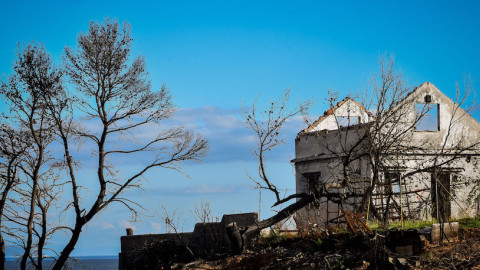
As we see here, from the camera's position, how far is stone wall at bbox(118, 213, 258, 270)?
17.6 m

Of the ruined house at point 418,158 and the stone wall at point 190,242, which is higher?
the ruined house at point 418,158

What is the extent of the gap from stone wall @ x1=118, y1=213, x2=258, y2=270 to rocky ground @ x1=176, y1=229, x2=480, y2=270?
1.22m

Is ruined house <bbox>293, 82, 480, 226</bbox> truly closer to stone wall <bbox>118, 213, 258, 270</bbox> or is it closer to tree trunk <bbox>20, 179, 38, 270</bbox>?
stone wall <bbox>118, 213, 258, 270</bbox>

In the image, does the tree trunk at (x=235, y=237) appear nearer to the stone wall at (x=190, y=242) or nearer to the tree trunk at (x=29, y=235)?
the stone wall at (x=190, y=242)

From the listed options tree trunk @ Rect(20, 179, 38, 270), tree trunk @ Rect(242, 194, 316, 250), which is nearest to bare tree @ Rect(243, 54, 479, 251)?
tree trunk @ Rect(242, 194, 316, 250)

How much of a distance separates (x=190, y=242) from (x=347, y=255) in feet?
22.8

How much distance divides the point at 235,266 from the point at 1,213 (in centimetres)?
873

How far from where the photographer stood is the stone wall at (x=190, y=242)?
57.6 feet

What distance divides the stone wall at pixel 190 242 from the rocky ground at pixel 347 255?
122 cm

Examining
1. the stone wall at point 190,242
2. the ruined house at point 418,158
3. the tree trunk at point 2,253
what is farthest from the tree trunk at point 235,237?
the tree trunk at point 2,253

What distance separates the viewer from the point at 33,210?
1889 cm

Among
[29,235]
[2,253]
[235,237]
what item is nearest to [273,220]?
[235,237]

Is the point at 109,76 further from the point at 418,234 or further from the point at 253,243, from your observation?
the point at 418,234

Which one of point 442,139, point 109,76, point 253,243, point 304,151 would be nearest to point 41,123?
point 109,76
